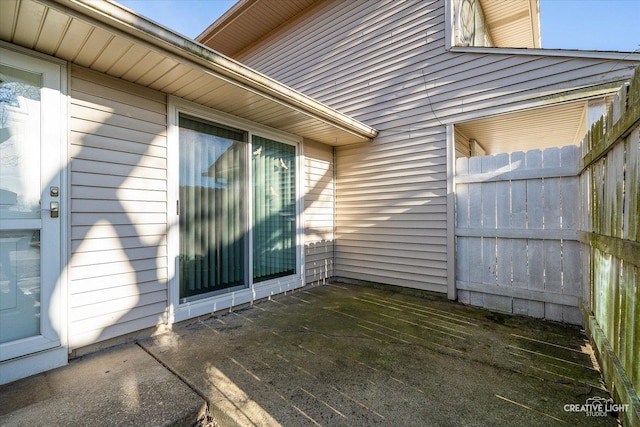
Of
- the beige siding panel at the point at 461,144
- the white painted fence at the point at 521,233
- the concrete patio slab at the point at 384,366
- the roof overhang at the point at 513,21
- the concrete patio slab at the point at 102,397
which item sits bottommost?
the concrete patio slab at the point at 384,366

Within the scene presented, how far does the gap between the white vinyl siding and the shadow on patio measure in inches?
53.9

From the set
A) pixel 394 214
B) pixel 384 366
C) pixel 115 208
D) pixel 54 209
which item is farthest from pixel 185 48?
pixel 394 214

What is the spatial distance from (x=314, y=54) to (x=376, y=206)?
3077 millimetres

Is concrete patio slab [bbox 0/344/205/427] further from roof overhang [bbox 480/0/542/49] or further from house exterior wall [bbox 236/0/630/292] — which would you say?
roof overhang [bbox 480/0/542/49]

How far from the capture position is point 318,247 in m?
4.52

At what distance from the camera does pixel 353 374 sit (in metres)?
1.98

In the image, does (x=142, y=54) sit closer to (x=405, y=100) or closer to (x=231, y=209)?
(x=231, y=209)

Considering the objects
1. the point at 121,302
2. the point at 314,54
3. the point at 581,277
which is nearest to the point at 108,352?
the point at 121,302

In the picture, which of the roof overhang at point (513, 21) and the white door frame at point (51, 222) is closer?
the white door frame at point (51, 222)

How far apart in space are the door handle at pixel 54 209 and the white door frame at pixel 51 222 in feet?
0.05

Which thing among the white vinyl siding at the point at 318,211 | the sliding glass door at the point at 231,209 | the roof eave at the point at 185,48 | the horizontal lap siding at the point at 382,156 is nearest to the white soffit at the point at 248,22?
the horizontal lap siding at the point at 382,156

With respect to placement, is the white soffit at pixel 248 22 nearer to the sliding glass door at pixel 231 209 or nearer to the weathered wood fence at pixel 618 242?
Result: the sliding glass door at pixel 231 209

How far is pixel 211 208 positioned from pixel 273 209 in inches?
36.4

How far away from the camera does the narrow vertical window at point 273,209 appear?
3643 millimetres
